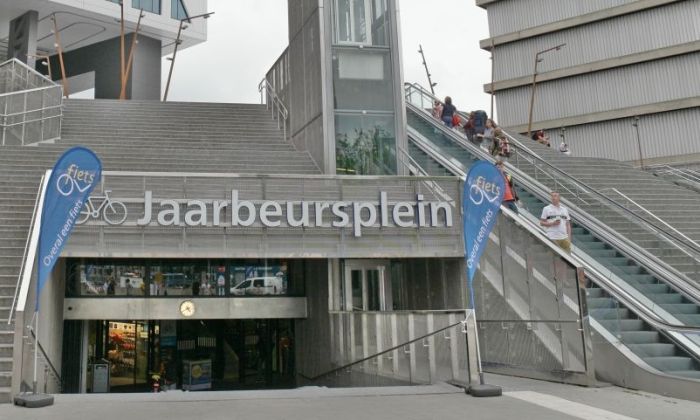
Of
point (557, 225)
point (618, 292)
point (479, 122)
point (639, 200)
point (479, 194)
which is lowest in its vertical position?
point (618, 292)

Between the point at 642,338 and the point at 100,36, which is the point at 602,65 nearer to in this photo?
the point at 100,36

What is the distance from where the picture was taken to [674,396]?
29.9ft

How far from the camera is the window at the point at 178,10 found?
152 feet

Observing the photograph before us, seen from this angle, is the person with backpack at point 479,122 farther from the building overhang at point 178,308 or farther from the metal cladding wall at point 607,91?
the metal cladding wall at point 607,91

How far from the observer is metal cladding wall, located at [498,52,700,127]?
129 ft

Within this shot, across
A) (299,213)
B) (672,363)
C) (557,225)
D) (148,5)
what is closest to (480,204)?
(557,225)

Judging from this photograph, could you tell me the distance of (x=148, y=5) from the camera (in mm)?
44312

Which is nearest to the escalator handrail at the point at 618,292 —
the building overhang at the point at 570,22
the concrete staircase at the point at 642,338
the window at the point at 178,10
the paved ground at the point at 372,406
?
the concrete staircase at the point at 642,338

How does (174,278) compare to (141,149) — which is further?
(141,149)

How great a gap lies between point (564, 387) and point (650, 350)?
1.39m

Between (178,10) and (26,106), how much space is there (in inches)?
1140

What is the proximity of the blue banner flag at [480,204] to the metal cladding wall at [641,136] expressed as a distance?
3335 cm

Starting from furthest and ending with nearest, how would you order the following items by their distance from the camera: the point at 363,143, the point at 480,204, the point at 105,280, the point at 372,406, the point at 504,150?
the point at 504,150, the point at 363,143, the point at 105,280, the point at 480,204, the point at 372,406

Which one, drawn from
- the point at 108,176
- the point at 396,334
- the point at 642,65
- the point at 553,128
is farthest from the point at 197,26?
the point at 396,334
